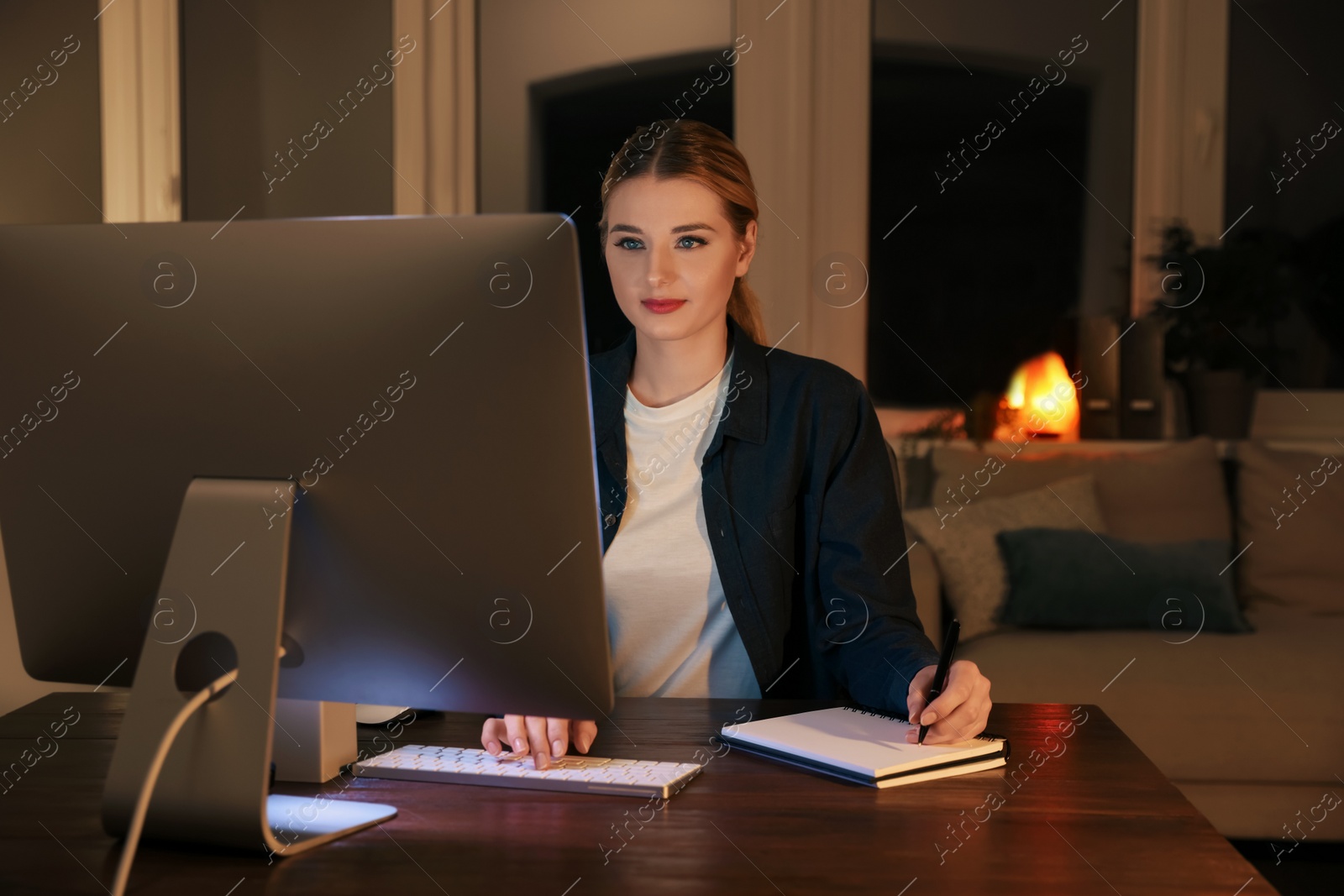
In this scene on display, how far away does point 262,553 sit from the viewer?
0.82 m

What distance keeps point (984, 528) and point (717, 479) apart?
1510 millimetres

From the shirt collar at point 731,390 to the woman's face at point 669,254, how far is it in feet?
0.23

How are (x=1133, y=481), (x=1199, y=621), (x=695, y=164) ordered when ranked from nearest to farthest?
(x=695, y=164)
(x=1199, y=621)
(x=1133, y=481)

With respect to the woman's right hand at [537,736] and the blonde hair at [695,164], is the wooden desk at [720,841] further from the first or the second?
the blonde hair at [695,164]

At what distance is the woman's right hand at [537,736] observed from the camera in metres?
1.02

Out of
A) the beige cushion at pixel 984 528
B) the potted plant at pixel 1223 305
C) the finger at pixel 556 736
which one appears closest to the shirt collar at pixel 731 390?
the finger at pixel 556 736

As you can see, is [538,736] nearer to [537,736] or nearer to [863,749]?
[537,736]

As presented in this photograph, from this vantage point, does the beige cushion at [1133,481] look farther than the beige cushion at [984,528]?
Yes

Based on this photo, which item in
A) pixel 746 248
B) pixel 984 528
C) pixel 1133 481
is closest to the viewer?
pixel 746 248

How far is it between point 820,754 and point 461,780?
313 millimetres

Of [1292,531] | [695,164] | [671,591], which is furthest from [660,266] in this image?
[1292,531]

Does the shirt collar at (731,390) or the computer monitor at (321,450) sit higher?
the shirt collar at (731,390)

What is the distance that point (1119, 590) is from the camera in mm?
2777

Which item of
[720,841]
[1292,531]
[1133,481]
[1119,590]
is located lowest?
[720,841]
